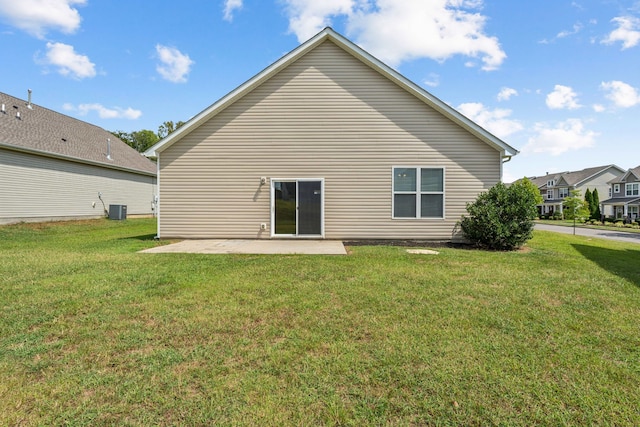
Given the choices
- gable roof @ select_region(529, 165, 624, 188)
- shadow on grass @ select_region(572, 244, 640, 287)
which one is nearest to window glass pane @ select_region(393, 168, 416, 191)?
shadow on grass @ select_region(572, 244, 640, 287)

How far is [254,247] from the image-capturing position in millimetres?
8438

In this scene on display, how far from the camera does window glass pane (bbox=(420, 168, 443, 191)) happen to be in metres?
9.73

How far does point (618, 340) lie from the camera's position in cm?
293

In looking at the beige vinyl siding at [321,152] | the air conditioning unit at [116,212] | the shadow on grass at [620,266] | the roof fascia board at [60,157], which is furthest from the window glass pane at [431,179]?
the air conditioning unit at [116,212]

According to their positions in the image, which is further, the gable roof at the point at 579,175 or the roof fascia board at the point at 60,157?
the gable roof at the point at 579,175

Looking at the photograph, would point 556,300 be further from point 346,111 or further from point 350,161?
point 346,111

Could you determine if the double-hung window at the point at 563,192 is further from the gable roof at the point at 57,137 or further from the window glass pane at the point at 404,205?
the gable roof at the point at 57,137

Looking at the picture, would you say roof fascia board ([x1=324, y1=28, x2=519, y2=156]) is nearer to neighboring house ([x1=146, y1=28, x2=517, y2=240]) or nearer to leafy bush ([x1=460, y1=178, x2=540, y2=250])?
neighboring house ([x1=146, y1=28, x2=517, y2=240])

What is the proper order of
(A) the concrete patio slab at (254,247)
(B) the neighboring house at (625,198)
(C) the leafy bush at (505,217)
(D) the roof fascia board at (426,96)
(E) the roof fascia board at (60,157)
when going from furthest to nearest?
(B) the neighboring house at (625,198) < (E) the roof fascia board at (60,157) < (D) the roof fascia board at (426,96) < (C) the leafy bush at (505,217) < (A) the concrete patio slab at (254,247)

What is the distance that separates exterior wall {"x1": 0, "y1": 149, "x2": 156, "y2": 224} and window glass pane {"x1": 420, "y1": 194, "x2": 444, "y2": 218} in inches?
712

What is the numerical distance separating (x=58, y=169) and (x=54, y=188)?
3.50ft

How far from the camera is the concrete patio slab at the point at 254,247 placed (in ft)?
25.4

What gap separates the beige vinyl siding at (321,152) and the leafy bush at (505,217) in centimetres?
105

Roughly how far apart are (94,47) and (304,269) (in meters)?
15.6
